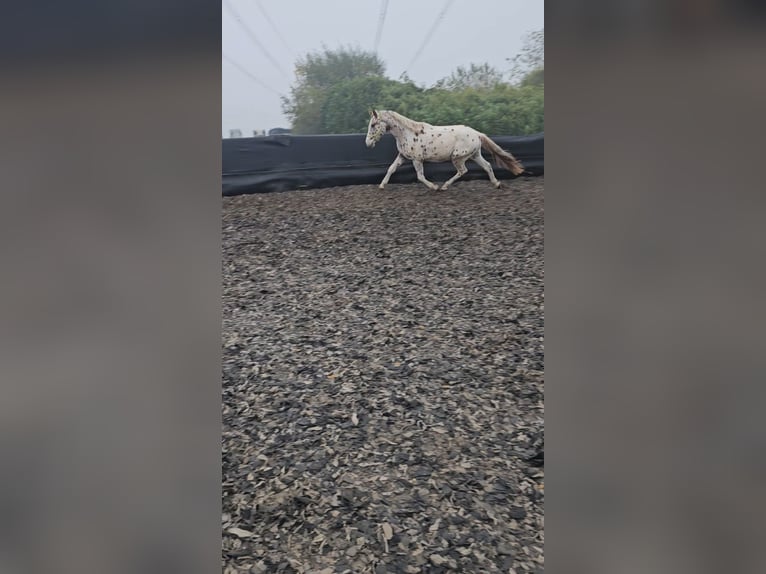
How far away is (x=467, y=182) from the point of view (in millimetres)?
4211

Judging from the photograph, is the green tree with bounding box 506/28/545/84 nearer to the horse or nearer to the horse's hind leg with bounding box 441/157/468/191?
the horse

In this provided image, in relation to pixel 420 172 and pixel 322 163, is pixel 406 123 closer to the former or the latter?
pixel 420 172

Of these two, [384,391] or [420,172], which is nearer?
[384,391]

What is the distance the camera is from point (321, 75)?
4711 millimetres
